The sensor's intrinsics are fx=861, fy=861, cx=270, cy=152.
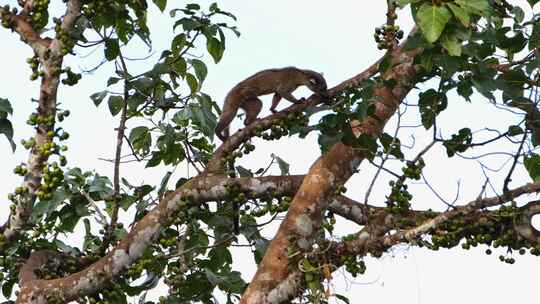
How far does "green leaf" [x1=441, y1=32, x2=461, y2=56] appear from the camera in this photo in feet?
12.4

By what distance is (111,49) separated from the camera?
19.8 ft

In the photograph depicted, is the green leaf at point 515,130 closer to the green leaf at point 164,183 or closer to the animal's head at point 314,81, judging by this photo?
the green leaf at point 164,183

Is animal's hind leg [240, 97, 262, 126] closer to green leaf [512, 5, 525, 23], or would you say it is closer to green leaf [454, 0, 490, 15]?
green leaf [512, 5, 525, 23]

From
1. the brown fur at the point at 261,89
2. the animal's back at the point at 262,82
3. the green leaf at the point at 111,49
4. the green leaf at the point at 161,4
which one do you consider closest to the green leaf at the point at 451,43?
the green leaf at the point at 161,4

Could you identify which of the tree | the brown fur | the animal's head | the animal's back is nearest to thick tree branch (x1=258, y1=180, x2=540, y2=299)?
the tree

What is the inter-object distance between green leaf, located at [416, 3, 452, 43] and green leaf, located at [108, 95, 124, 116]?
295cm

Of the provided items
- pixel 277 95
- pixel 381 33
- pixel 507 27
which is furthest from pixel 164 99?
pixel 277 95

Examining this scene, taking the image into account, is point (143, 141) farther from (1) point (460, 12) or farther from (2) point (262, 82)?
(1) point (460, 12)

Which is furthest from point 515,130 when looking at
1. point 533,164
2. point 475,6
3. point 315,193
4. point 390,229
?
point 475,6

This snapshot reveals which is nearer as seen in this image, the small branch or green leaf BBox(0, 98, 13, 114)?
green leaf BBox(0, 98, 13, 114)

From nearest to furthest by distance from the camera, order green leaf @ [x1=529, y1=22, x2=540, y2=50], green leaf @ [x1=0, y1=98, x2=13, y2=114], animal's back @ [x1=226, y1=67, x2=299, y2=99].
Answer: green leaf @ [x1=529, y1=22, x2=540, y2=50], green leaf @ [x1=0, y1=98, x2=13, y2=114], animal's back @ [x1=226, y1=67, x2=299, y2=99]

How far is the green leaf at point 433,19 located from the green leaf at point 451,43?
0.72 feet

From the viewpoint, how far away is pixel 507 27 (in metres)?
4.91

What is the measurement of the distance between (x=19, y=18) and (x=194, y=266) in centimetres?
213
